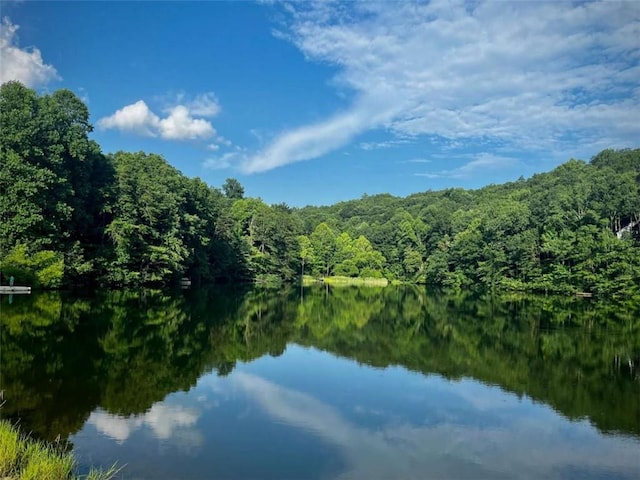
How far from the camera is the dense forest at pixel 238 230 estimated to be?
31375 millimetres

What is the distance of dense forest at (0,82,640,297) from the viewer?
1235 inches

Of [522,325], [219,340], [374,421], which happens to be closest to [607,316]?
[522,325]

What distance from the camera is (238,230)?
73.3 metres

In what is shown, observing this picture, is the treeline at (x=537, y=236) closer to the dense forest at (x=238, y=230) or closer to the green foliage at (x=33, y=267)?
the dense forest at (x=238, y=230)

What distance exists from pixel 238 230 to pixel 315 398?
62.4 metres

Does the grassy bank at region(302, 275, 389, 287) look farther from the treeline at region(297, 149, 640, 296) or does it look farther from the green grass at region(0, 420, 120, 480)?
the green grass at region(0, 420, 120, 480)

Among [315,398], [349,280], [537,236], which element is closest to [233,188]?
[349,280]

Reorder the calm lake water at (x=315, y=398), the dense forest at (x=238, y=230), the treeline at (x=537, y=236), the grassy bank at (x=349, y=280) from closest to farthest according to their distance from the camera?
the calm lake water at (x=315, y=398) < the dense forest at (x=238, y=230) < the treeline at (x=537, y=236) < the grassy bank at (x=349, y=280)

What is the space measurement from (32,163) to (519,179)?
328 ft

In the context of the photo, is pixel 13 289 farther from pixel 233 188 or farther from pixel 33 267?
pixel 233 188

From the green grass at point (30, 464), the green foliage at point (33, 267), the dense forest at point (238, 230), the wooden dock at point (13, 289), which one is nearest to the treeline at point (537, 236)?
the dense forest at point (238, 230)

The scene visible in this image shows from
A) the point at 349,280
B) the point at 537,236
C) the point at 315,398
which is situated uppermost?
the point at 537,236

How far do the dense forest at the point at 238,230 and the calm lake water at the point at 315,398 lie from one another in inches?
418

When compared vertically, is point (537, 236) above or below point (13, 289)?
above
